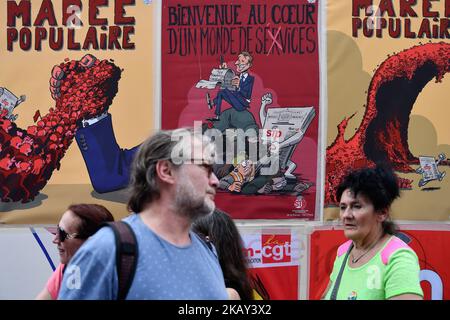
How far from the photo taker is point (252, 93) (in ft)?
15.9

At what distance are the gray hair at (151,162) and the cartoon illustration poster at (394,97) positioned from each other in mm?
2149

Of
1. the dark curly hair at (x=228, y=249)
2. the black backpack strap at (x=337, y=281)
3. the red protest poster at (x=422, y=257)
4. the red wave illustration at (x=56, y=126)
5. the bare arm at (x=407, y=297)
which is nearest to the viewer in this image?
the bare arm at (x=407, y=297)

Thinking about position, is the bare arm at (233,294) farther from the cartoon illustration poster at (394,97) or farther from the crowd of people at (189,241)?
the cartoon illustration poster at (394,97)

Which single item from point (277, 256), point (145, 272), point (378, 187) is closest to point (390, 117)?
point (277, 256)

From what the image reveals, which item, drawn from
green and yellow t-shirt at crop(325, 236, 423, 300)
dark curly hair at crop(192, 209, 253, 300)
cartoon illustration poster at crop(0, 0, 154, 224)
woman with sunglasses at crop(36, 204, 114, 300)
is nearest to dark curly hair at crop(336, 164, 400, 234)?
green and yellow t-shirt at crop(325, 236, 423, 300)

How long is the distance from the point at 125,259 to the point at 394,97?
285 centimetres

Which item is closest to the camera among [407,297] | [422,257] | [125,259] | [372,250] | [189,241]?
[125,259]

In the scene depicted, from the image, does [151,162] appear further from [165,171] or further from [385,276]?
[385,276]

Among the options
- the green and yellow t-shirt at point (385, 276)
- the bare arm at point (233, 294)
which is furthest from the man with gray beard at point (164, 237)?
the green and yellow t-shirt at point (385, 276)

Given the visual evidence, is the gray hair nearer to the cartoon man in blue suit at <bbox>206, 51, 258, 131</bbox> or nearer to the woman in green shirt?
the woman in green shirt

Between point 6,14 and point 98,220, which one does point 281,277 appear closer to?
point 98,220

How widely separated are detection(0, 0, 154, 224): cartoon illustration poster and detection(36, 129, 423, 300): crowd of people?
1.14m

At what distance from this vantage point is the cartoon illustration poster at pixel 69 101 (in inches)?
192
